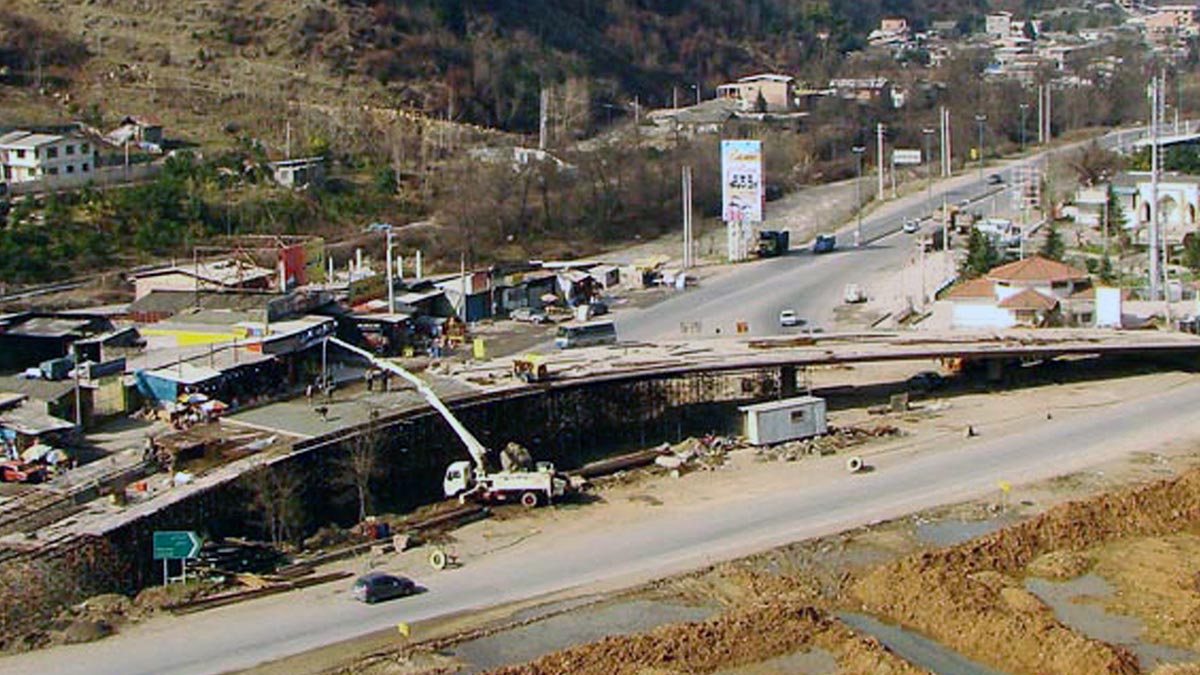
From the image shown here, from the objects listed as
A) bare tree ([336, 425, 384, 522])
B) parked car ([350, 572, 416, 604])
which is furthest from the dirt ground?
bare tree ([336, 425, 384, 522])

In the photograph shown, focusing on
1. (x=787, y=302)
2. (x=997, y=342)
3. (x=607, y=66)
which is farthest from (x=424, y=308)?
(x=607, y=66)

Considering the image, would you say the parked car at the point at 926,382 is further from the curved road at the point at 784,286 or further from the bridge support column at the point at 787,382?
the curved road at the point at 784,286

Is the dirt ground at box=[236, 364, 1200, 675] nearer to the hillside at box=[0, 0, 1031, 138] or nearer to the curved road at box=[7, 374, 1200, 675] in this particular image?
the curved road at box=[7, 374, 1200, 675]

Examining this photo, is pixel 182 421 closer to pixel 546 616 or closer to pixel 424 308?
pixel 546 616

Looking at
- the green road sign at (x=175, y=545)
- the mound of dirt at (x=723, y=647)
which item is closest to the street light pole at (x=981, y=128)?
the mound of dirt at (x=723, y=647)

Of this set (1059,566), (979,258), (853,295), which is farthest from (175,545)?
(979,258)
